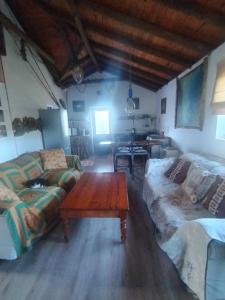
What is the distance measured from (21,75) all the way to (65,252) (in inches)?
128

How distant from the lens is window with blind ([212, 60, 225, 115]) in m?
2.16

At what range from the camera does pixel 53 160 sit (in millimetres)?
3307

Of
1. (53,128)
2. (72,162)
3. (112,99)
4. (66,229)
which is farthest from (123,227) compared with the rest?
(112,99)

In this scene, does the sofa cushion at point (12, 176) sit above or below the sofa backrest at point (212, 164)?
below

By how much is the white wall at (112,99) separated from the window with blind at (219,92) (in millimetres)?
4217

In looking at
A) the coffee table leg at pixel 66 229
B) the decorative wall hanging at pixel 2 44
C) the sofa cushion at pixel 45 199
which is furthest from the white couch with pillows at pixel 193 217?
the decorative wall hanging at pixel 2 44

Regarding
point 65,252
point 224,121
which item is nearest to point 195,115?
point 224,121

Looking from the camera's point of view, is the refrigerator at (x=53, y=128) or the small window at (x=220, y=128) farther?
the refrigerator at (x=53, y=128)

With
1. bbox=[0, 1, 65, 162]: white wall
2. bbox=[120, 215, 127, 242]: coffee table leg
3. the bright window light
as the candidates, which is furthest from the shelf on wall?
bbox=[120, 215, 127, 242]: coffee table leg

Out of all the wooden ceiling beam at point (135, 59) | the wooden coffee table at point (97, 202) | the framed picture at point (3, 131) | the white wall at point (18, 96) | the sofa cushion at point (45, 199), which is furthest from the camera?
the wooden ceiling beam at point (135, 59)

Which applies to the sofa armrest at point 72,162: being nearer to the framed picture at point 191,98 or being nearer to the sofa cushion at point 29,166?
the sofa cushion at point 29,166

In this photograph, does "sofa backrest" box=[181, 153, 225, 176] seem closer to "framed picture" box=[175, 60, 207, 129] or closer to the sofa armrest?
"framed picture" box=[175, 60, 207, 129]

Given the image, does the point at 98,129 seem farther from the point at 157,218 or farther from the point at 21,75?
the point at 157,218

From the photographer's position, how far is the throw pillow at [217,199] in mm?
1511
